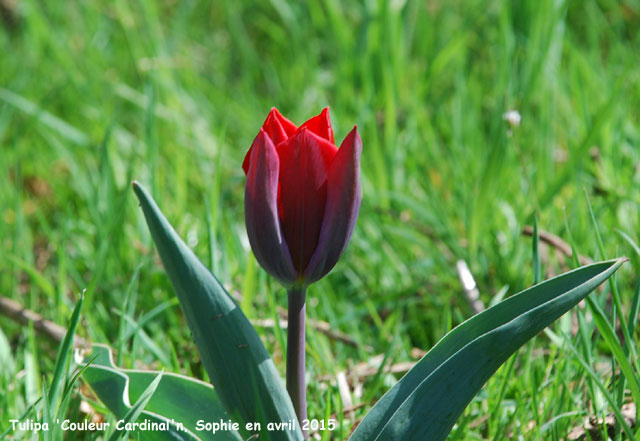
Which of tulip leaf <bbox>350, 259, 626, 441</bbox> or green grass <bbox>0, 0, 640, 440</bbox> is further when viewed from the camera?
green grass <bbox>0, 0, 640, 440</bbox>

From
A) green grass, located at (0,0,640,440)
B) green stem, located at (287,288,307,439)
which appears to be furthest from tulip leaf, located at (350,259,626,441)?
green grass, located at (0,0,640,440)

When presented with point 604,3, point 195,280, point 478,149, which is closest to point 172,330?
point 195,280

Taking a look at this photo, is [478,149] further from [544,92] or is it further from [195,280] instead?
[195,280]

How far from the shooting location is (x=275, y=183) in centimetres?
87

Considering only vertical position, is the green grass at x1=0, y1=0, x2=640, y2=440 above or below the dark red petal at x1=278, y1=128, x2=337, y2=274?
above

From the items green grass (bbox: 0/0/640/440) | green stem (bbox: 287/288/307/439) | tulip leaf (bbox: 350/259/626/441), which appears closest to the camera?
tulip leaf (bbox: 350/259/626/441)

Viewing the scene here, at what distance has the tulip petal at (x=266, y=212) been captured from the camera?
33.6 inches

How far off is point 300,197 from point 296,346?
0.18 metres

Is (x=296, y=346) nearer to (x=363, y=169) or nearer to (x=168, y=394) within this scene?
(x=168, y=394)

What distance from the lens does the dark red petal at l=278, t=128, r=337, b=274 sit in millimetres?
867

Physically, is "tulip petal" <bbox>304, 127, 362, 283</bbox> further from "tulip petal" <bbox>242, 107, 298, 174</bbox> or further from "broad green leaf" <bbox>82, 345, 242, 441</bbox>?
"broad green leaf" <bbox>82, 345, 242, 441</bbox>

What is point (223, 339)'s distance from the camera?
85cm

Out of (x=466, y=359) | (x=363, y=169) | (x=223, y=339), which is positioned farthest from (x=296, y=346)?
(x=363, y=169)

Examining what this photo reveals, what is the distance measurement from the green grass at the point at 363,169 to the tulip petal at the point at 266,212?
0.35 m
